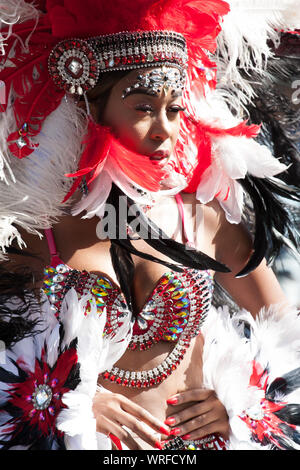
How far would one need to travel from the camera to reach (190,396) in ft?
7.52

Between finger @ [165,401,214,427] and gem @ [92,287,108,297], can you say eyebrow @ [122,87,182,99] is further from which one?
finger @ [165,401,214,427]

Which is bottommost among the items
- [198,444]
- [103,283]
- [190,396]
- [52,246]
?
[198,444]

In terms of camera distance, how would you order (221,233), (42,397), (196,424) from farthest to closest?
(221,233) < (196,424) < (42,397)

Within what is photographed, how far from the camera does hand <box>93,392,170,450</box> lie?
206cm

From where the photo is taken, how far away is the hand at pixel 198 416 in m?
2.25

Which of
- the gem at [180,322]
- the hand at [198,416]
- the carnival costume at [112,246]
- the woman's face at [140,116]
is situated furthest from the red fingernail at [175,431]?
the woman's face at [140,116]

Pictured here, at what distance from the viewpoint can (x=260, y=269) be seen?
2.64 m

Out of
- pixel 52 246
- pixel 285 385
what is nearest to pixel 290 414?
pixel 285 385

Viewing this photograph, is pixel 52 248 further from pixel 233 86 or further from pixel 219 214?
pixel 233 86

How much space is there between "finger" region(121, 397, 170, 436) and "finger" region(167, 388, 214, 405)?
116 millimetres

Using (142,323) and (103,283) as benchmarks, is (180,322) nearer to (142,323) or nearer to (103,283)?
(142,323)

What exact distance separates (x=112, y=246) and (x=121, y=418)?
53cm

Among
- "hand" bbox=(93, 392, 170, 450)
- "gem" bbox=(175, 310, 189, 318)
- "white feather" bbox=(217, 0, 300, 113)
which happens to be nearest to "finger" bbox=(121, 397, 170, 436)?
"hand" bbox=(93, 392, 170, 450)
